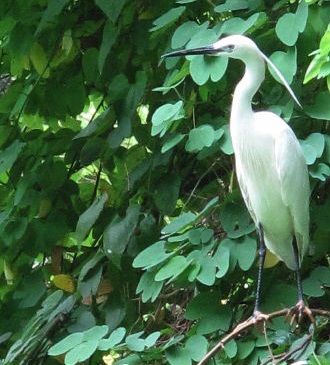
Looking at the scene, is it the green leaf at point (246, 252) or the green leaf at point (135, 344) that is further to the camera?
the green leaf at point (246, 252)

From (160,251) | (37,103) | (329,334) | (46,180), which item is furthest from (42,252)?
(329,334)

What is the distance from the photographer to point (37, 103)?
10.7 ft

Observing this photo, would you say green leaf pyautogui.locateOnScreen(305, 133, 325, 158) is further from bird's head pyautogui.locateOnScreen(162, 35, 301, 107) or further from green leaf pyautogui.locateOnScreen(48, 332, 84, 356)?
green leaf pyautogui.locateOnScreen(48, 332, 84, 356)

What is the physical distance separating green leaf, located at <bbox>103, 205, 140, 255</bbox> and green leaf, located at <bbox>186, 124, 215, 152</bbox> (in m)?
0.37

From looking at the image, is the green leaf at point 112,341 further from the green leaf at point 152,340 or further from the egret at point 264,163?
the egret at point 264,163

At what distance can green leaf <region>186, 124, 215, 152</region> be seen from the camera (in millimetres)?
2562

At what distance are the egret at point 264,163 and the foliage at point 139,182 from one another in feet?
0.21

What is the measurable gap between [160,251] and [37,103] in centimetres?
91

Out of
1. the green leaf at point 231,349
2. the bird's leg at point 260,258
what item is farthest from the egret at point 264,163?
the green leaf at point 231,349

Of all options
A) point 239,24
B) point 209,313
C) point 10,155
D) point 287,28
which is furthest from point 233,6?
point 10,155

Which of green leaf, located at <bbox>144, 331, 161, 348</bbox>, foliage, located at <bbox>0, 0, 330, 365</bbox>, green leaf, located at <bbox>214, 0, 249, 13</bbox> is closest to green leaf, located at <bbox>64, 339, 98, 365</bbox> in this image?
foliage, located at <bbox>0, 0, 330, 365</bbox>

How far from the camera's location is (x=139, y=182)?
3.00 m

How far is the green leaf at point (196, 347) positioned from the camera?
8.04 ft

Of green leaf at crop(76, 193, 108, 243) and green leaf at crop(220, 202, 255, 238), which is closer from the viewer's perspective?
green leaf at crop(220, 202, 255, 238)
